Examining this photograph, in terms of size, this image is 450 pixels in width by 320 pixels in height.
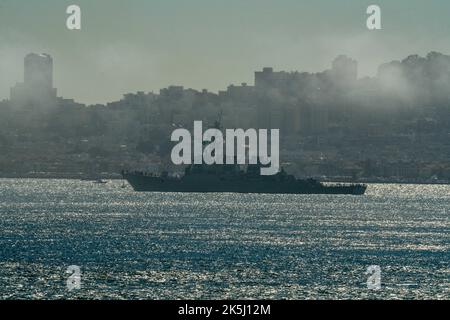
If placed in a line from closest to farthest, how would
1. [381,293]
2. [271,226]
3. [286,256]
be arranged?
[381,293]
[286,256]
[271,226]

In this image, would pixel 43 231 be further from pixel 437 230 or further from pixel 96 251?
pixel 437 230

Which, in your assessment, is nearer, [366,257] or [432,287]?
[432,287]

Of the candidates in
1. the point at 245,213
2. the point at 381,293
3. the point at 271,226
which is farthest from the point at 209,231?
the point at 381,293

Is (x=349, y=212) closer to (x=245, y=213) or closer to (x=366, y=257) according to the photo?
(x=245, y=213)
